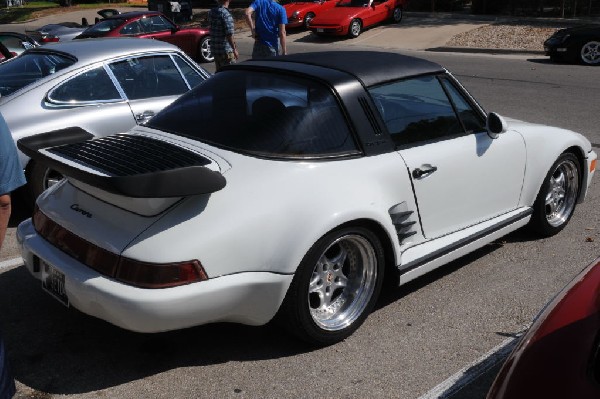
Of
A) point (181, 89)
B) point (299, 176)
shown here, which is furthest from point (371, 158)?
point (181, 89)

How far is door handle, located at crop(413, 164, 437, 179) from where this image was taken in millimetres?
4316

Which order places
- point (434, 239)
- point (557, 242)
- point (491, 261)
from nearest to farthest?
point (434, 239), point (491, 261), point (557, 242)

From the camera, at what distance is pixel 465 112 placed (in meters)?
4.88

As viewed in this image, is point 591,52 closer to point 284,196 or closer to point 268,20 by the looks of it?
point 268,20

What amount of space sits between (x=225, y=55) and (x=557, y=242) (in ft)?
18.9

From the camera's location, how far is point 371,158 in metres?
4.16

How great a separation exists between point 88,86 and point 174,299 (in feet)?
11.4

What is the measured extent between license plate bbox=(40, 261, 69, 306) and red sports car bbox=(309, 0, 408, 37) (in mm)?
19493

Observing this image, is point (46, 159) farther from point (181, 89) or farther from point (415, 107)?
point (181, 89)

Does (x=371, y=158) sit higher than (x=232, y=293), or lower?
higher

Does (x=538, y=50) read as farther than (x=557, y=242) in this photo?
Yes

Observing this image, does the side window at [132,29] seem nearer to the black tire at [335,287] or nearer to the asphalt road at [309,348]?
the asphalt road at [309,348]

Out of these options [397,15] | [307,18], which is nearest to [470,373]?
[307,18]

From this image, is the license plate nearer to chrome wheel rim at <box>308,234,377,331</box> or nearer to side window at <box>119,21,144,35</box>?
chrome wheel rim at <box>308,234,377,331</box>
